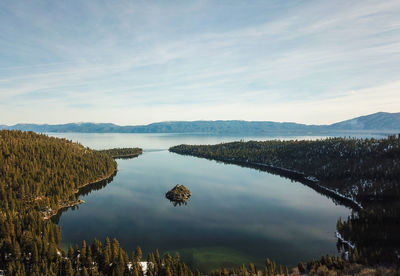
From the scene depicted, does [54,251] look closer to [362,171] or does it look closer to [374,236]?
[374,236]

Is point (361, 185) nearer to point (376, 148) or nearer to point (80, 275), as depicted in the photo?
point (376, 148)

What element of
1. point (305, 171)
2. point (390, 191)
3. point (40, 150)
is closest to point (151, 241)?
point (390, 191)

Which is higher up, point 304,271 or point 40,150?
point 40,150

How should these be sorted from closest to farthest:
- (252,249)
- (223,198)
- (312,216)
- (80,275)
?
1. (80,275)
2. (252,249)
3. (312,216)
4. (223,198)

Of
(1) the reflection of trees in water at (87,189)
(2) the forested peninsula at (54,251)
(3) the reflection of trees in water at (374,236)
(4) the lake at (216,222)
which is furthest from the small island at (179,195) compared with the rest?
(3) the reflection of trees in water at (374,236)

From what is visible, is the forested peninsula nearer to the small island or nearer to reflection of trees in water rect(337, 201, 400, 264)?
reflection of trees in water rect(337, 201, 400, 264)

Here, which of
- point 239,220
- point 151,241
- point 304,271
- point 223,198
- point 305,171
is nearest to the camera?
point 304,271

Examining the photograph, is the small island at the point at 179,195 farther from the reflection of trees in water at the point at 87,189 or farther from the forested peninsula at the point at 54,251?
the forested peninsula at the point at 54,251

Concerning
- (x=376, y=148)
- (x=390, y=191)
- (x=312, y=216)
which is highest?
(x=376, y=148)
